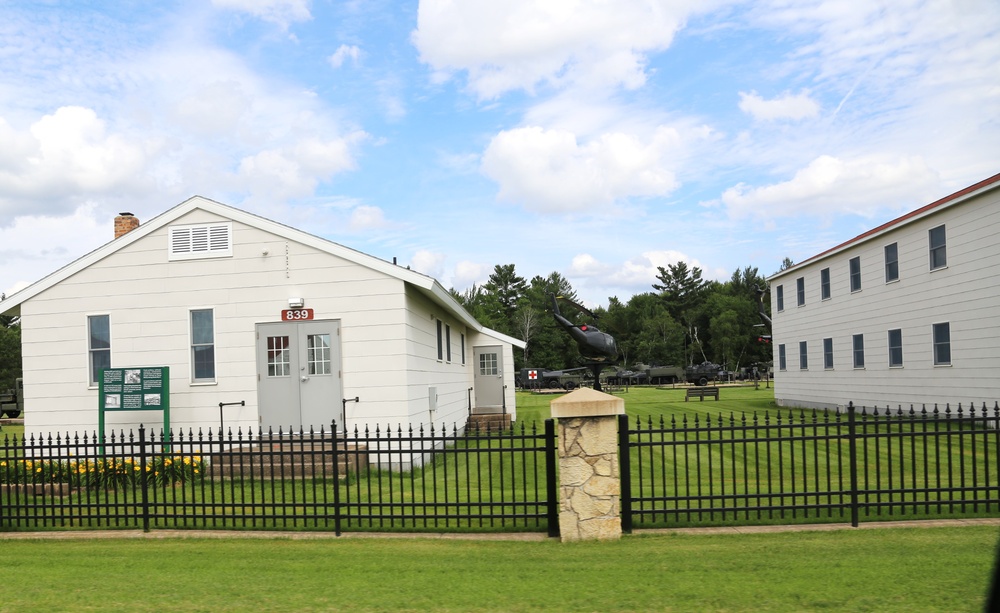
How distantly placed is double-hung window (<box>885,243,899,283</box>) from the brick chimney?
19.6 meters

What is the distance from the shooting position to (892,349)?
2216 cm

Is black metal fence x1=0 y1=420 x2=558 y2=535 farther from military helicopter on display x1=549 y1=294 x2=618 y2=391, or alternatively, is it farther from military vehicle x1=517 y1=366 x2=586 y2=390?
military vehicle x1=517 y1=366 x2=586 y2=390

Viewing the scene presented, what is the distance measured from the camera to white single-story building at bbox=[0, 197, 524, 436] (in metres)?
13.8

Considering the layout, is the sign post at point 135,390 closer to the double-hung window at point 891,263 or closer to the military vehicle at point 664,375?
the double-hung window at point 891,263

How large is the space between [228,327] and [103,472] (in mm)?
5270

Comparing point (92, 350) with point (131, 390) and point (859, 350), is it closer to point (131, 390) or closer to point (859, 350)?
point (131, 390)

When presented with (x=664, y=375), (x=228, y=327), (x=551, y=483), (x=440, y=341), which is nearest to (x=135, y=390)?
(x=228, y=327)

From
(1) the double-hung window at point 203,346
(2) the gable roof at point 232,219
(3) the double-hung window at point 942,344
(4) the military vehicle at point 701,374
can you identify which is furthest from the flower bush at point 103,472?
(4) the military vehicle at point 701,374

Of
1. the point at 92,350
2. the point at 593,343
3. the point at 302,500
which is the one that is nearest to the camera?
the point at 302,500

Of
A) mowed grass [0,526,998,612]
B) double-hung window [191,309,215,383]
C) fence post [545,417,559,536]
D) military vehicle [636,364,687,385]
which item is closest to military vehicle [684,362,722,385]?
military vehicle [636,364,687,385]

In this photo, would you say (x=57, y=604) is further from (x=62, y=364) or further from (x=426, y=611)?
(x=62, y=364)

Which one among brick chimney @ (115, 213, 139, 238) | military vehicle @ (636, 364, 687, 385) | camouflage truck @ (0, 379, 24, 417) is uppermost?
brick chimney @ (115, 213, 139, 238)

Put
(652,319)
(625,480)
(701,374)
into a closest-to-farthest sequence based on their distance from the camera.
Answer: (625,480) < (701,374) < (652,319)

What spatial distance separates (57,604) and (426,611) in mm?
3027
